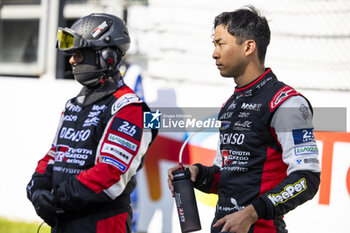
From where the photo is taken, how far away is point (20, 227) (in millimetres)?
5777

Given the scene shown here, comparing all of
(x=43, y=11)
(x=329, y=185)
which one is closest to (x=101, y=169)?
(x=329, y=185)

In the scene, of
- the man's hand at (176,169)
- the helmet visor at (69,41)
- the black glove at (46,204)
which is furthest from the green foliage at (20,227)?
the man's hand at (176,169)

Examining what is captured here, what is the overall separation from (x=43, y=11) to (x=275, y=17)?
10.9 ft

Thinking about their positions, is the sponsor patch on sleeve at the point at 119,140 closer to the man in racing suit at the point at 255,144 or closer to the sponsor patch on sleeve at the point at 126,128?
A: the sponsor patch on sleeve at the point at 126,128

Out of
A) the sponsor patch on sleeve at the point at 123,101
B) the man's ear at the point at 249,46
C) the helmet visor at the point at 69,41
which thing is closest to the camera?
the man's ear at the point at 249,46

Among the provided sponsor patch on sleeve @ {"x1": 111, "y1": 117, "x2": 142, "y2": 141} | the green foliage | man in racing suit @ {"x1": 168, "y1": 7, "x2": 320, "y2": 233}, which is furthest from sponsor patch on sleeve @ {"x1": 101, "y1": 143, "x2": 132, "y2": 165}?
the green foliage

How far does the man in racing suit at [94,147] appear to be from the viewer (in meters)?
3.00

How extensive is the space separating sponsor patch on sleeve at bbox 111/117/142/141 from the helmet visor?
0.54 metres

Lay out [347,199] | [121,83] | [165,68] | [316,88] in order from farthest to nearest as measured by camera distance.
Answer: [165,68], [316,88], [347,199], [121,83]

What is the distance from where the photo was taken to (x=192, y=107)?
5.12 metres

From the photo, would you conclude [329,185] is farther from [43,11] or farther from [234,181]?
[43,11]

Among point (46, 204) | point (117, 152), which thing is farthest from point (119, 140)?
point (46, 204)

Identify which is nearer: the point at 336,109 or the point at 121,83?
the point at 121,83

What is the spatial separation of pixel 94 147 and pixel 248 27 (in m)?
1.11
